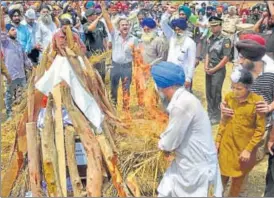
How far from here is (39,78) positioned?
5.81 meters

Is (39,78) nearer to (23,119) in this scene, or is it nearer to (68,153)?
(23,119)

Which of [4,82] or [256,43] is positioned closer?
[256,43]

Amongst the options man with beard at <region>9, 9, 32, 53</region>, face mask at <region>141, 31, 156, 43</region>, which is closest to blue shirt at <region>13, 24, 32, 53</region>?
man with beard at <region>9, 9, 32, 53</region>

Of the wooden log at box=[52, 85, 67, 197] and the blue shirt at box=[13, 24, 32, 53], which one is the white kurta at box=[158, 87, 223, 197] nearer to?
the wooden log at box=[52, 85, 67, 197]

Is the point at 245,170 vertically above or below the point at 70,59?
below

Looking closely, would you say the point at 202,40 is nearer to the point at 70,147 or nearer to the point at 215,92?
the point at 215,92

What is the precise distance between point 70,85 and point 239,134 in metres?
1.68

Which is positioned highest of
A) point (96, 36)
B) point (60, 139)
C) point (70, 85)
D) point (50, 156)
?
point (70, 85)

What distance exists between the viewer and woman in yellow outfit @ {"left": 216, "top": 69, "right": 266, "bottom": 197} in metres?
5.42

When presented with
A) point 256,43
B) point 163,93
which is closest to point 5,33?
point 256,43

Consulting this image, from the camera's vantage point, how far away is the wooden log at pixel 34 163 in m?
5.45

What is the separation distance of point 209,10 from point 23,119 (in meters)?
15.6

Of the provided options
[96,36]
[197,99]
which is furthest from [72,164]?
[96,36]

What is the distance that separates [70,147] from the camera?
5469mm
